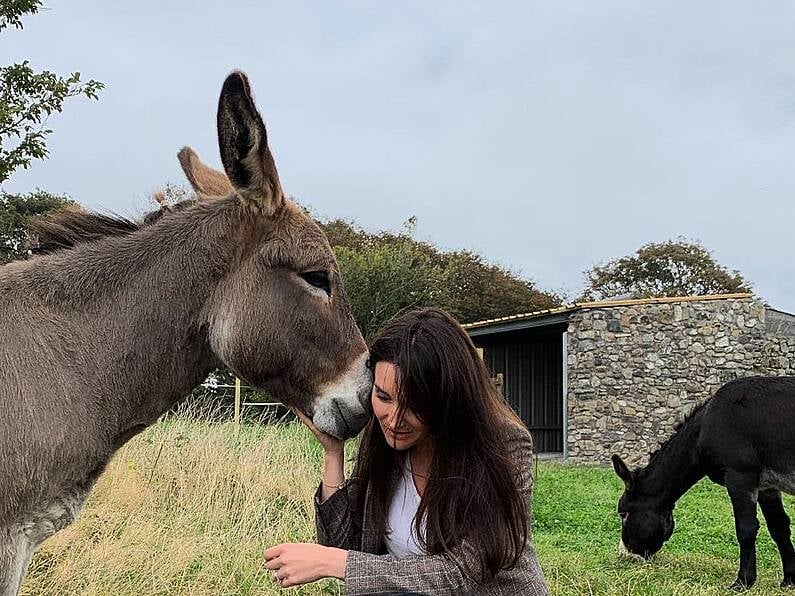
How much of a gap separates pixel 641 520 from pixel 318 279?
5.82 meters

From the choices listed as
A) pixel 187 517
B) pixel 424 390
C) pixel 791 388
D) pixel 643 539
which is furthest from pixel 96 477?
pixel 791 388

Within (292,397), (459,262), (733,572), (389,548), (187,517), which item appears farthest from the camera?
(459,262)

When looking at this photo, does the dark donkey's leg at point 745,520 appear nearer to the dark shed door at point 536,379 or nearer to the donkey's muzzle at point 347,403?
the donkey's muzzle at point 347,403

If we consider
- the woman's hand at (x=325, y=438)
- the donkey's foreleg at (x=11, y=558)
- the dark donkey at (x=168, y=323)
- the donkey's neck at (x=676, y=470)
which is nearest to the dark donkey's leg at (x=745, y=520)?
the donkey's neck at (x=676, y=470)

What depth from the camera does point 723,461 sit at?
7.23 m

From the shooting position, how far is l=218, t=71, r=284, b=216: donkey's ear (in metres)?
2.16

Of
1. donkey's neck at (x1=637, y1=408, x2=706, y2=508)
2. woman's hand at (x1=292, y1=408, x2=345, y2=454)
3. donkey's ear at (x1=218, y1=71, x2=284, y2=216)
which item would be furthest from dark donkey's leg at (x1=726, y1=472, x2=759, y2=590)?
donkey's ear at (x1=218, y1=71, x2=284, y2=216)

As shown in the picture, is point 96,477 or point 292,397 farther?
point 292,397

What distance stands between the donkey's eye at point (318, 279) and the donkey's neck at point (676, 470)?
595 cm

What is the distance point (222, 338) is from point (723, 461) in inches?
239

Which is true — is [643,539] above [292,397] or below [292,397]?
below

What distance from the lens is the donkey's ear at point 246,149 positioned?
2156 mm

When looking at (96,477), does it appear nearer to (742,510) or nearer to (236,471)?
(236,471)

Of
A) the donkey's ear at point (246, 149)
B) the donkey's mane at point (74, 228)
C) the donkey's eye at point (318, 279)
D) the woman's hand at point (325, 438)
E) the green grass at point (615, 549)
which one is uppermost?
the donkey's ear at point (246, 149)
